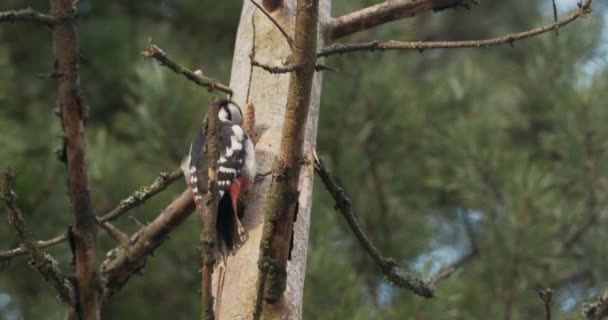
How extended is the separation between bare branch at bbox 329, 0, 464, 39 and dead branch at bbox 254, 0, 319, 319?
0.74 metres

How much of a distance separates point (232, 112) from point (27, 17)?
2.02 ft

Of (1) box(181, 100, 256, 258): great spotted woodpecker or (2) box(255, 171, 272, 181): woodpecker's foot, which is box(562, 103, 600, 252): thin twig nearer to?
(1) box(181, 100, 256, 258): great spotted woodpecker

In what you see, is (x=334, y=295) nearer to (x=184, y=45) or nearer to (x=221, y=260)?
(x=221, y=260)

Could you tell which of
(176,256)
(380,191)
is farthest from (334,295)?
(176,256)

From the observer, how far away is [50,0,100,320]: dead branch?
7.17 ft

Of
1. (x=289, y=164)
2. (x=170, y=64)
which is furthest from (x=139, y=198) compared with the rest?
(x=289, y=164)

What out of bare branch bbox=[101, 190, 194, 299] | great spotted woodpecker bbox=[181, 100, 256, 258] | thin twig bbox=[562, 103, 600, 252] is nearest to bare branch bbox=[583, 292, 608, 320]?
great spotted woodpecker bbox=[181, 100, 256, 258]

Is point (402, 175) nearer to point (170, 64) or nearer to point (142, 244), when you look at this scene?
point (142, 244)

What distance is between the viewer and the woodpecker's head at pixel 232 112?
8.21 ft

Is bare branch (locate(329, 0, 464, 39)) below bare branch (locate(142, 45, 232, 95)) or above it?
above

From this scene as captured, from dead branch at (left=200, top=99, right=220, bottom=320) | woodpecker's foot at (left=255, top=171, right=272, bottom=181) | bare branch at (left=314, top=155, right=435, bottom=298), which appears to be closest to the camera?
dead branch at (left=200, top=99, right=220, bottom=320)

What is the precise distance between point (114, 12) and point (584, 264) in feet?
10.2

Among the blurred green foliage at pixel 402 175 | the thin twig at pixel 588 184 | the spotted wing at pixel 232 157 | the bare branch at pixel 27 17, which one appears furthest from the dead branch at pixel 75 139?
the thin twig at pixel 588 184

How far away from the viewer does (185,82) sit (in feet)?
14.2
